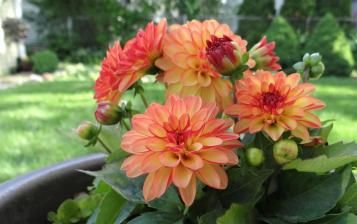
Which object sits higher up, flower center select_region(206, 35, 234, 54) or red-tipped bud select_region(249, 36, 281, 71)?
flower center select_region(206, 35, 234, 54)

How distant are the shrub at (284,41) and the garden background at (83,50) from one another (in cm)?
2

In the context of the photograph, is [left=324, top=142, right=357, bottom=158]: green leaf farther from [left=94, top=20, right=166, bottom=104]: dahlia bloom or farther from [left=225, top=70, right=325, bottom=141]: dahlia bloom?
[left=94, top=20, right=166, bottom=104]: dahlia bloom

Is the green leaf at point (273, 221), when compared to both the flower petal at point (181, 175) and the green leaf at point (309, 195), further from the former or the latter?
the flower petal at point (181, 175)

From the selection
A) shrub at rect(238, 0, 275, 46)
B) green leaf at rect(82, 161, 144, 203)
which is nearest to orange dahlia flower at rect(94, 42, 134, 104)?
green leaf at rect(82, 161, 144, 203)

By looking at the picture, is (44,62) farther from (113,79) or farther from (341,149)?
(341,149)

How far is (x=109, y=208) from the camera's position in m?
0.69

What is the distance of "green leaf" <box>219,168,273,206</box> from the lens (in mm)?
624

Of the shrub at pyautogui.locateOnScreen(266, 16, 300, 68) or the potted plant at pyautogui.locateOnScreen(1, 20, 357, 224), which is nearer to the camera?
the potted plant at pyautogui.locateOnScreen(1, 20, 357, 224)

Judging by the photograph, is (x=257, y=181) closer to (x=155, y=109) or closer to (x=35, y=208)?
(x=155, y=109)

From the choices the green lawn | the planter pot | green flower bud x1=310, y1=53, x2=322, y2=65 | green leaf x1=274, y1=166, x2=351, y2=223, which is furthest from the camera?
the green lawn

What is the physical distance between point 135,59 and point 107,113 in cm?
8

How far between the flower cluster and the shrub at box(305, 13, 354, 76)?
275 inches

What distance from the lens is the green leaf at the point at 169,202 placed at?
25.0 inches

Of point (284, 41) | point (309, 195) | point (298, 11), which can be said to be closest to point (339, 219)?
point (309, 195)
